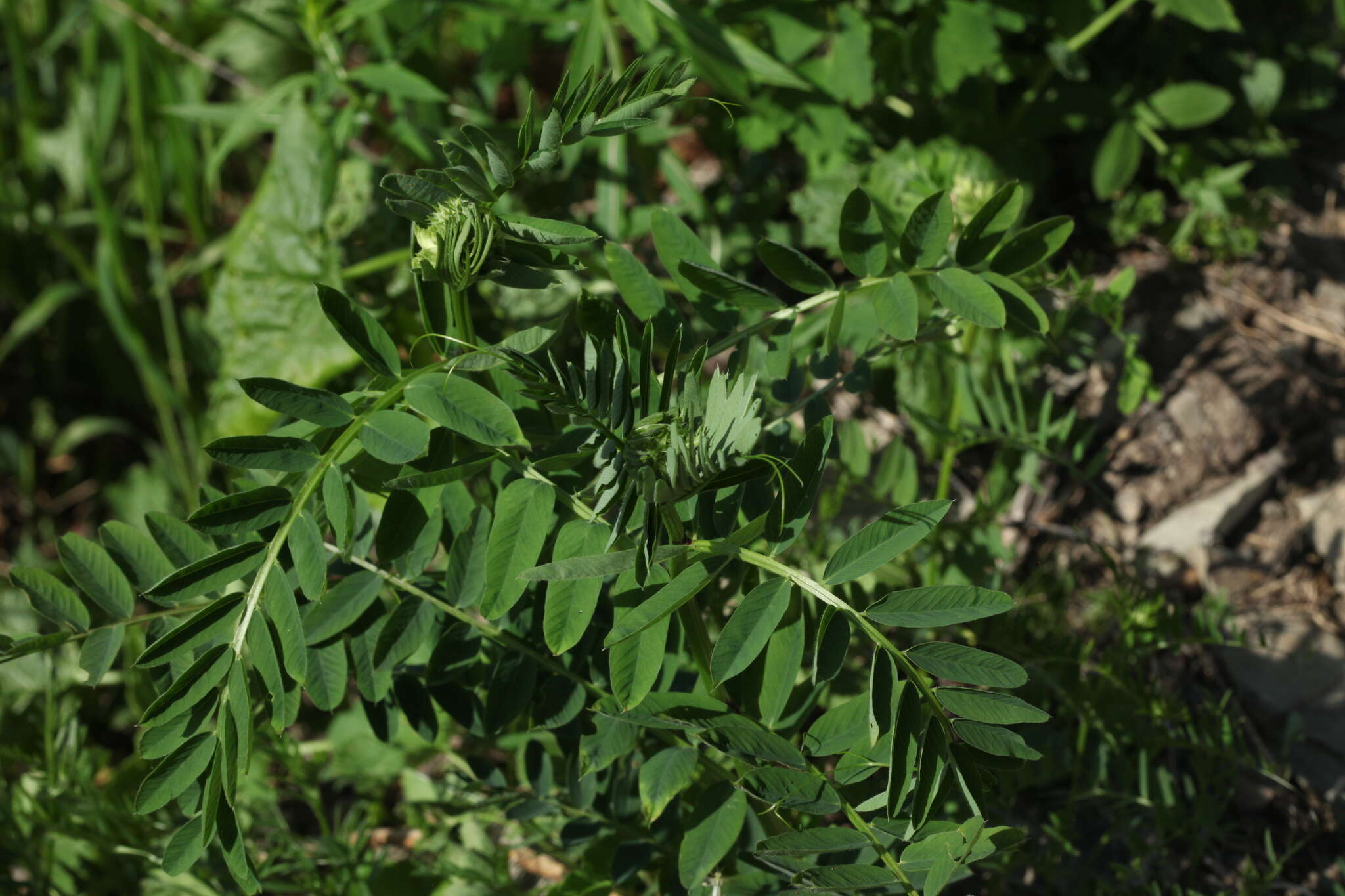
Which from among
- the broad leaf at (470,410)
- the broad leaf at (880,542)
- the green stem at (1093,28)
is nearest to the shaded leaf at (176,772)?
the broad leaf at (470,410)

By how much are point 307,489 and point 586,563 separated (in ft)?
0.89

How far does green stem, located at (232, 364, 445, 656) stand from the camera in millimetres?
989

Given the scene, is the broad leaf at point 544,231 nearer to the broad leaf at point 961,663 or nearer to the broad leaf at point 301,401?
the broad leaf at point 301,401

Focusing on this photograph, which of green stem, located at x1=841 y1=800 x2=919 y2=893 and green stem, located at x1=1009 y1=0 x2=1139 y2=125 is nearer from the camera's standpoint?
green stem, located at x1=841 y1=800 x2=919 y2=893

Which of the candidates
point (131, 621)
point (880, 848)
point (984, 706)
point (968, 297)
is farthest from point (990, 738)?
point (131, 621)

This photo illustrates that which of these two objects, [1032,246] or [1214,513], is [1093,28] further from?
[1032,246]

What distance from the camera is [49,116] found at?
333cm

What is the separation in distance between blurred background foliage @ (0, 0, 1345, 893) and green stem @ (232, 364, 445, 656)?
0.45 meters

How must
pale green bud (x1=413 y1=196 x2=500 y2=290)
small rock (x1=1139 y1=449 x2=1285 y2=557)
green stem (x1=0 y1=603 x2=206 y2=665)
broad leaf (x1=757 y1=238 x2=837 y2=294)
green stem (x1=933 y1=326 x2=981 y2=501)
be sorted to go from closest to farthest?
pale green bud (x1=413 y1=196 x2=500 y2=290)
green stem (x1=0 y1=603 x2=206 y2=665)
broad leaf (x1=757 y1=238 x2=837 y2=294)
green stem (x1=933 y1=326 x2=981 y2=501)
small rock (x1=1139 y1=449 x2=1285 y2=557)

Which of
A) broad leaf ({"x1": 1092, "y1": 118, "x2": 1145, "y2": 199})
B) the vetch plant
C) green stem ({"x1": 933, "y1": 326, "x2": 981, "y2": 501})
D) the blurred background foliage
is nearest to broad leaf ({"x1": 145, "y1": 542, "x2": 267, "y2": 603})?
the vetch plant

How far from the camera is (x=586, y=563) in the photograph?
3.11 ft

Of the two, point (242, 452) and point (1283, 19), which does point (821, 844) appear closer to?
point (242, 452)

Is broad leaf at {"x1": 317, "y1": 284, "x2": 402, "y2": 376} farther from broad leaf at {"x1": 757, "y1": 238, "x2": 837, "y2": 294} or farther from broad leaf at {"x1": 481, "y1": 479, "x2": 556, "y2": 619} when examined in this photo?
broad leaf at {"x1": 757, "y1": 238, "x2": 837, "y2": 294}

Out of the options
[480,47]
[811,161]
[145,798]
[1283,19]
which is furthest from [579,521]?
[1283,19]
